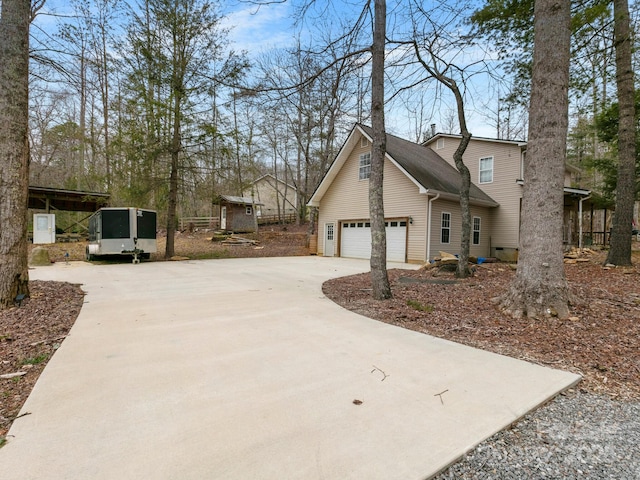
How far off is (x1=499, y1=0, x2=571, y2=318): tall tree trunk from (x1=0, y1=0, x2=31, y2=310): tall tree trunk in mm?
7162

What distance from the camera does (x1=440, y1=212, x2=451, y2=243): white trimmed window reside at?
1333cm

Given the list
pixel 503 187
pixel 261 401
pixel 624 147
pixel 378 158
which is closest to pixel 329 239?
pixel 503 187

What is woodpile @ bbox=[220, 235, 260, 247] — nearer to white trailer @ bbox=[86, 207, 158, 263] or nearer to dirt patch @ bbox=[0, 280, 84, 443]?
white trailer @ bbox=[86, 207, 158, 263]

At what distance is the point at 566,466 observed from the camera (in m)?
1.67

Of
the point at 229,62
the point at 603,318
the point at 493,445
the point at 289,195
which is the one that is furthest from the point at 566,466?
the point at 289,195

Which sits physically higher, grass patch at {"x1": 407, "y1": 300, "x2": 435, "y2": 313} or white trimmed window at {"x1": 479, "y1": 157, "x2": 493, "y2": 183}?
white trimmed window at {"x1": 479, "y1": 157, "x2": 493, "y2": 183}

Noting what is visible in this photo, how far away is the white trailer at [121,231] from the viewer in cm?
1116

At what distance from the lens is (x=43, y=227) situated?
1584 cm

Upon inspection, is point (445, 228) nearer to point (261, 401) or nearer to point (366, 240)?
point (366, 240)

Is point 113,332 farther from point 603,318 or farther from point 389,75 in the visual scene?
point 389,75

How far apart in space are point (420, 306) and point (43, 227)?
18637 mm

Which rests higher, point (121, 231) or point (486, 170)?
point (486, 170)

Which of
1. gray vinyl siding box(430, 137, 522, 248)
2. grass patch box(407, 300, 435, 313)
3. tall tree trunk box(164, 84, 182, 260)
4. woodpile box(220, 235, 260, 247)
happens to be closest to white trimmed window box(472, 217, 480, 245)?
gray vinyl siding box(430, 137, 522, 248)

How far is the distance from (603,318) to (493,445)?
3.51 metres
